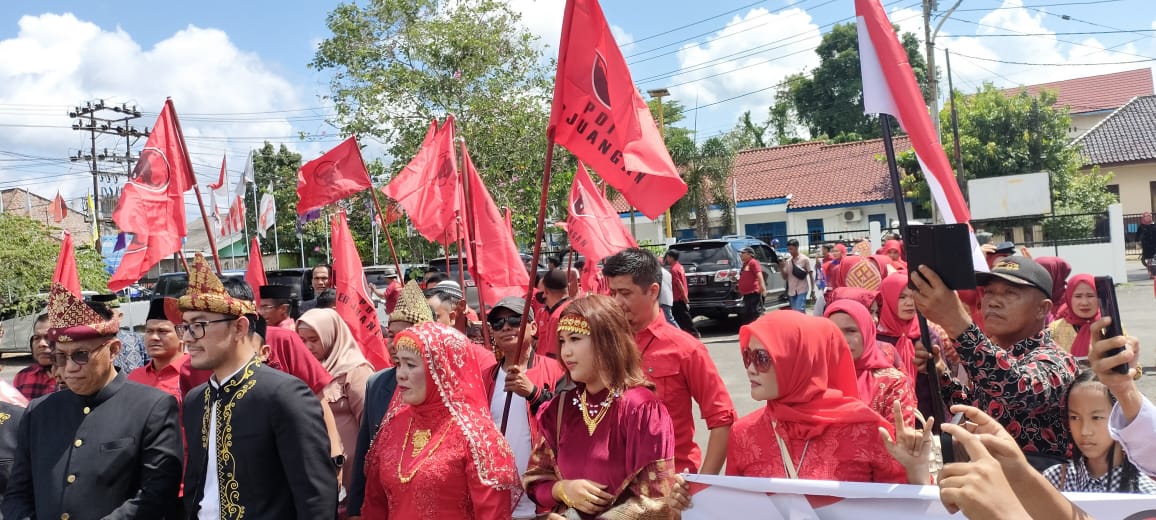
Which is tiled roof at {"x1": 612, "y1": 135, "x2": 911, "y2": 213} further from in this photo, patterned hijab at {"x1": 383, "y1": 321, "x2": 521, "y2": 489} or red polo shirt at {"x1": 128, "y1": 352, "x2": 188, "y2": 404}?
patterned hijab at {"x1": 383, "y1": 321, "x2": 521, "y2": 489}

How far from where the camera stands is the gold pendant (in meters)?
3.13

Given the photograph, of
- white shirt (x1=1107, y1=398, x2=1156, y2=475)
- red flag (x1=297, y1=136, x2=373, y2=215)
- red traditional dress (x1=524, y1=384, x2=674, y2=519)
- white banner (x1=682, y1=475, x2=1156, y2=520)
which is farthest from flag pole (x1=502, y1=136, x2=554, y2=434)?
red flag (x1=297, y1=136, x2=373, y2=215)

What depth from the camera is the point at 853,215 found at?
37.2m

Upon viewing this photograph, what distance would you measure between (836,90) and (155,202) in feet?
169

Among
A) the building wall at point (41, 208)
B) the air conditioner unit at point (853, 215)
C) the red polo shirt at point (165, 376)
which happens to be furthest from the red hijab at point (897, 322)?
the building wall at point (41, 208)

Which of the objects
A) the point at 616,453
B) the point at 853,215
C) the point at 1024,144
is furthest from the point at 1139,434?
the point at 853,215

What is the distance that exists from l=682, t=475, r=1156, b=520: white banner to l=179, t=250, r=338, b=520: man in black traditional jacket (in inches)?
54.0

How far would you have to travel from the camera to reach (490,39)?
1880 cm

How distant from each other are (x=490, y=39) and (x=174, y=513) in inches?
647

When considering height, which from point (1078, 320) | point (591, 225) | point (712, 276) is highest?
point (591, 225)

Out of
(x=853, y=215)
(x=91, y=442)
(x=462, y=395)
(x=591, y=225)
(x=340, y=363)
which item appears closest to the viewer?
(x=462, y=395)

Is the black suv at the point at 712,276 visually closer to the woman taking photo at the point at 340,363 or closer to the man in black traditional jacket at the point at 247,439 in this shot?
the woman taking photo at the point at 340,363

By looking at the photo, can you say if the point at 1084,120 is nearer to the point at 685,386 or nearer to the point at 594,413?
the point at 685,386

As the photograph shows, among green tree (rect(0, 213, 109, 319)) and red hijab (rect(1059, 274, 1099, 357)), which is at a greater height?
green tree (rect(0, 213, 109, 319))
